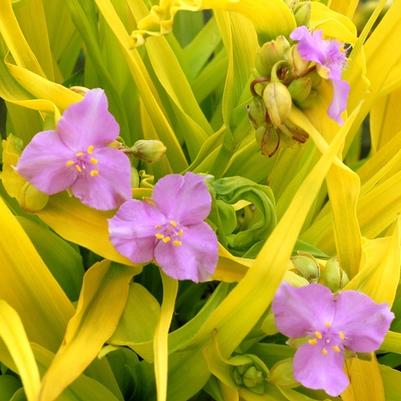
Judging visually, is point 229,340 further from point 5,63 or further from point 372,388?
point 5,63

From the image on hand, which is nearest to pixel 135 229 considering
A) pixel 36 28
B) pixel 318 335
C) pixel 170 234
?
pixel 170 234

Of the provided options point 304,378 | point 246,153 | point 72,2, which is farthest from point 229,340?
point 72,2

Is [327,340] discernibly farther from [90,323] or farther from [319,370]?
[90,323]

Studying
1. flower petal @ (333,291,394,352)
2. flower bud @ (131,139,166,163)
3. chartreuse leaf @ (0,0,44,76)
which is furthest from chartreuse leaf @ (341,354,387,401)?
chartreuse leaf @ (0,0,44,76)

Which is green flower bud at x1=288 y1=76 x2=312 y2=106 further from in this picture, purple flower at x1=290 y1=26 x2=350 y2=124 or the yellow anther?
the yellow anther

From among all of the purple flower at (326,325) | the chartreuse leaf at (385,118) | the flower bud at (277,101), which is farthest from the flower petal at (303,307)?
the chartreuse leaf at (385,118)
